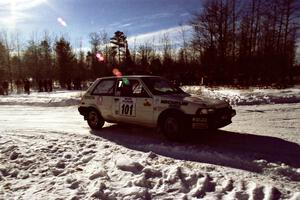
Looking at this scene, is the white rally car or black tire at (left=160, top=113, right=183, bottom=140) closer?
the white rally car

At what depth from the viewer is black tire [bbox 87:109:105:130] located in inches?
334

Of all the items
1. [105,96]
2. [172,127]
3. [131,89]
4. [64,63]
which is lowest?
[172,127]

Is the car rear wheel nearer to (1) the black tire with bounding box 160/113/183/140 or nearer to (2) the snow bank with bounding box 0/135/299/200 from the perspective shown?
(2) the snow bank with bounding box 0/135/299/200

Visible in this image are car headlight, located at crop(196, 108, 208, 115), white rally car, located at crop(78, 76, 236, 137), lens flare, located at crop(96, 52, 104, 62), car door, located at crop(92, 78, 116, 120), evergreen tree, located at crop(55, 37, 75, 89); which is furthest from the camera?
lens flare, located at crop(96, 52, 104, 62)

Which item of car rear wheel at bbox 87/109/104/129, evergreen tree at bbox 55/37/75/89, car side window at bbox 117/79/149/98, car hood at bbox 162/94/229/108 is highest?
evergreen tree at bbox 55/37/75/89

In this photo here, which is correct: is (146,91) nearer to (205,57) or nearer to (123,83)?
(123,83)

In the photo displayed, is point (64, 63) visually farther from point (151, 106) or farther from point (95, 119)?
point (151, 106)

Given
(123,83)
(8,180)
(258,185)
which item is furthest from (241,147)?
(8,180)

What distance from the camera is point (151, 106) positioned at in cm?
707

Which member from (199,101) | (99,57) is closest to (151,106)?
(199,101)

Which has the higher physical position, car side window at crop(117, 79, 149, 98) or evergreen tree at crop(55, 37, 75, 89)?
evergreen tree at crop(55, 37, 75, 89)

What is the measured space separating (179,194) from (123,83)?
14.5 ft

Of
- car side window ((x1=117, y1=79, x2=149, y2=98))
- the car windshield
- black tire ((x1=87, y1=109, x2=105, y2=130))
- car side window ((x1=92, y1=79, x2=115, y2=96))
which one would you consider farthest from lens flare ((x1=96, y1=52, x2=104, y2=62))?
the car windshield

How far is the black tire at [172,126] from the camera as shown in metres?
6.61
